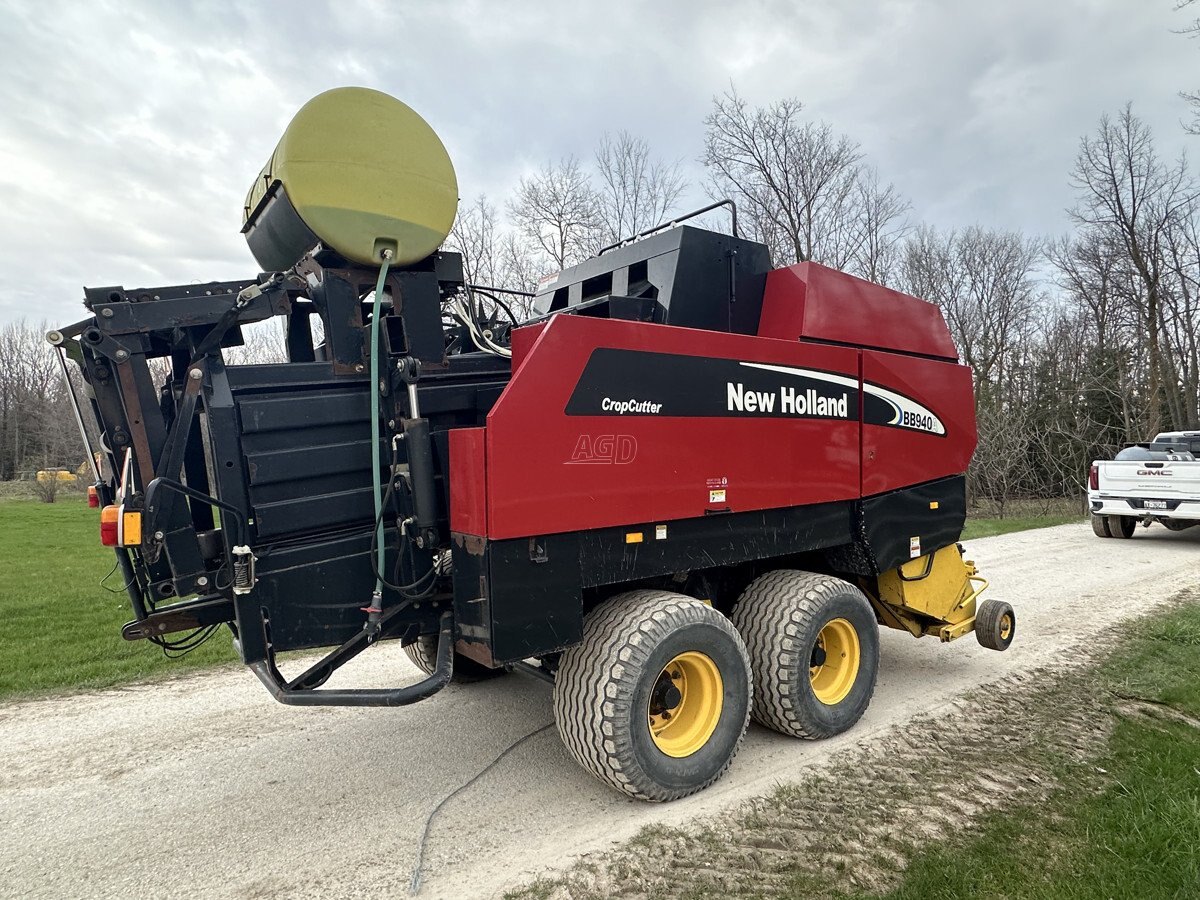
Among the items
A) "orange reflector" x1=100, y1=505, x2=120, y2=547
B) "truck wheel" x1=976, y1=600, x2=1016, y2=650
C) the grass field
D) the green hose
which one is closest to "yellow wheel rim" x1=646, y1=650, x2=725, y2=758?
the green hose

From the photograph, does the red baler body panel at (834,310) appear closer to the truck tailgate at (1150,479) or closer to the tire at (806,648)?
the tire at (806,648)

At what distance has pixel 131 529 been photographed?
9.25ft

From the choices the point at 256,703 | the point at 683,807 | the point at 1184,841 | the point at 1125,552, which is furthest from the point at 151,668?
the point at 1125,552

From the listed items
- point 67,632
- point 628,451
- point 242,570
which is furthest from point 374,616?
point 67,632

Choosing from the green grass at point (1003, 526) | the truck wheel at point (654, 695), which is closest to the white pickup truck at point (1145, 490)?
the green grass at point (1003, 526)

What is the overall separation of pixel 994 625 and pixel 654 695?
3.00 metres

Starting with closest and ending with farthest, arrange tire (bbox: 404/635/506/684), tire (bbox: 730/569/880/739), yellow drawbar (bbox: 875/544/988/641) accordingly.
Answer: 1. tire (bbox: 730/569/880/739)
2. tire (bbox: 404/635/506/684)
3. yellow drawbar (bbox: 875/544/988/641)

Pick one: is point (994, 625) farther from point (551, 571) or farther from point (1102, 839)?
point (551, 571)

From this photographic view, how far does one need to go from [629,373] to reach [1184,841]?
9.58 feet

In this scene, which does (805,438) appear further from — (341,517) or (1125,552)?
(1125,552)

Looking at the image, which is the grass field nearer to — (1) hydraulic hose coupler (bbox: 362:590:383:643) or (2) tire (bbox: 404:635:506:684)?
(2) tire (bbox: 404:635:506:684)

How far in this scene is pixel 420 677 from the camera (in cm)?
520

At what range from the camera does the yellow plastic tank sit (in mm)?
3014

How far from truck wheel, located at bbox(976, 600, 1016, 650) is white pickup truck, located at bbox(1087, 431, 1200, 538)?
26.3 feet
